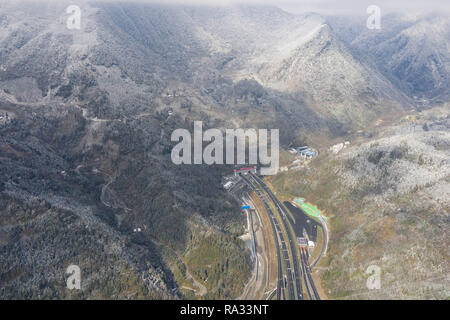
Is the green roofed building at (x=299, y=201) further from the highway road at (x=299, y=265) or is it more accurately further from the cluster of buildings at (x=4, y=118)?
the cluster of buildings at (x=4, y=118)

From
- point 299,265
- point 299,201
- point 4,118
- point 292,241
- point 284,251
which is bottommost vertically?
point 292,241

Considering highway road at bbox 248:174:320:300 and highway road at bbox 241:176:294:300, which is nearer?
highway road at bbox 248:174:320:300

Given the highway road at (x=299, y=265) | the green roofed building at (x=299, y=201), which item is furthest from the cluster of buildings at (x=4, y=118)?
the green roofed building at (x=299, y=201)

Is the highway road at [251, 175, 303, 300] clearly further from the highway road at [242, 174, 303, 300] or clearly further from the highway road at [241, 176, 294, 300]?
the highway road at [241, 176, 294, 300]

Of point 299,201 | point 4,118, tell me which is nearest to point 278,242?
point 299,201

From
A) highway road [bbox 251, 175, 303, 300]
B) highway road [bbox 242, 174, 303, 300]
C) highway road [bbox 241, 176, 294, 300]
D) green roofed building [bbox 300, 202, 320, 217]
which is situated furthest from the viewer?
green roofed building [bbox 300, 202, 320, 217]

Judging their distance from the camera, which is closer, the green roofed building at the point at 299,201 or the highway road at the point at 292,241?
the highway road at the point at 292,241

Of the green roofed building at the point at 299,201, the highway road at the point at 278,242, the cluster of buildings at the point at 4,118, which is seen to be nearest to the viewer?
the highway road at the point at 278,242

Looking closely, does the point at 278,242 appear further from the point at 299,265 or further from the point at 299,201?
the point at 299,201

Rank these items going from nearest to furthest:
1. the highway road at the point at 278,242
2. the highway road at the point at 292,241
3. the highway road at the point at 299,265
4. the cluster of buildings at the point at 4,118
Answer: the highway road at the point at 299,265 → the highway road at the point at 278,242 → the highway road at the point at 292,241 → the cluster of buildings at the point at 4,118

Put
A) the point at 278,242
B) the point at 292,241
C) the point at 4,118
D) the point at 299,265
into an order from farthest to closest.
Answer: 1. the point at 4,118
2. the point at 292,241
3. the point at 278,242
4. the point at 299,265

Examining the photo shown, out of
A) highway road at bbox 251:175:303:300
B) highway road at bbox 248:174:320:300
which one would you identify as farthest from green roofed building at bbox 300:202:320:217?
highway road at bbox 251:175:303:300

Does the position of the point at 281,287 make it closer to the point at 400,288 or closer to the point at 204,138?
the point at 400,288
